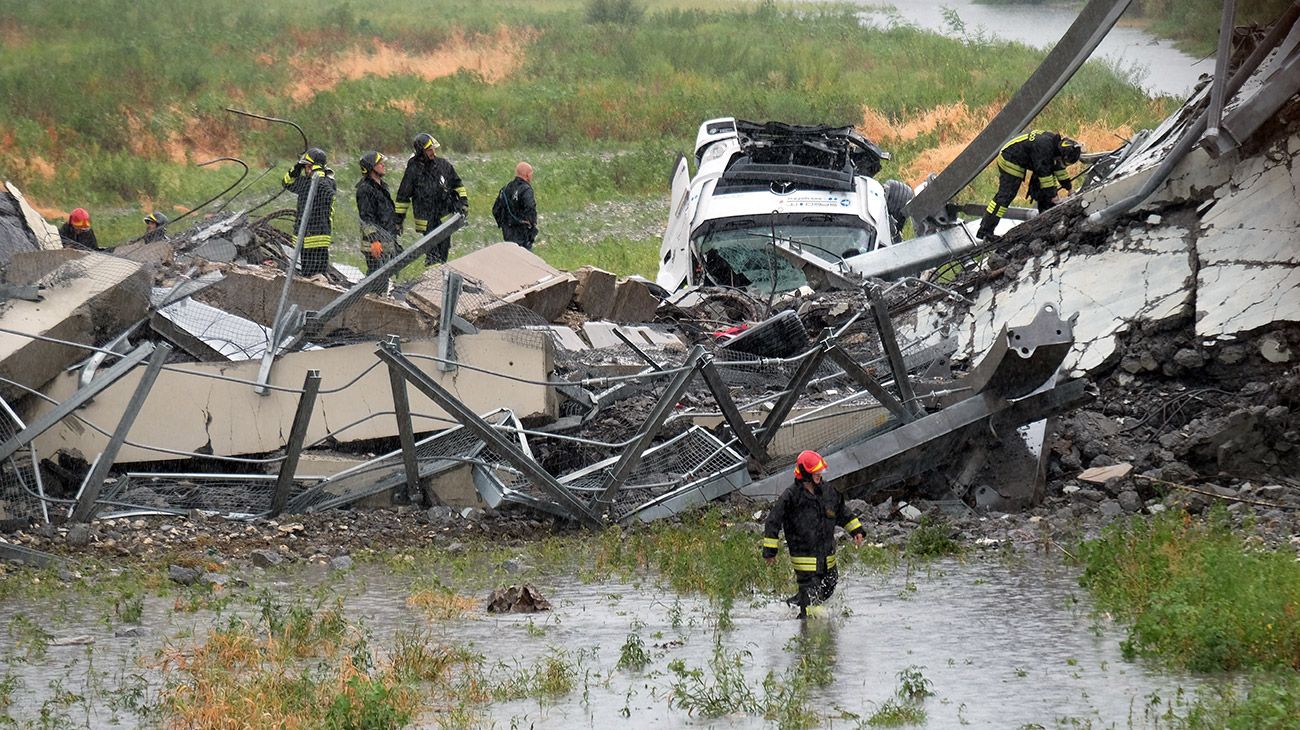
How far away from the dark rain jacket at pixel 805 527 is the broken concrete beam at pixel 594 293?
6.29 meters

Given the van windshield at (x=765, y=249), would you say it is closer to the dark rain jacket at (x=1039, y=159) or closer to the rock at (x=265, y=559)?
the dark rain jacket at (x=1039, y=159)

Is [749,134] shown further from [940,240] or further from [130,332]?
[130,332]

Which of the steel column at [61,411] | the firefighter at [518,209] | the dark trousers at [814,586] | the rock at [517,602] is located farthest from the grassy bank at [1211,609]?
the firefighter at [518,209]

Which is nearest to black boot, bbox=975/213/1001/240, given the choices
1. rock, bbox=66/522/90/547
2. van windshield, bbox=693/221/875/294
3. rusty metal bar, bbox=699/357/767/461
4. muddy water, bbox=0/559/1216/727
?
van windshield, bbox=693/221/875/294

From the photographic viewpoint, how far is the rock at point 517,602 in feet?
26.7

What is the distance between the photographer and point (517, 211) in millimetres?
16688

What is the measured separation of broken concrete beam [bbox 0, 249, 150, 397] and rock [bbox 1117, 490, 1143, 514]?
22.1ft

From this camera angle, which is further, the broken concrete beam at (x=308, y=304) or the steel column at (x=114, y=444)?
the broken concrete beam at (x=308, y=304)

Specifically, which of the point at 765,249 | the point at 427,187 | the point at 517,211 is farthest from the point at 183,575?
Answer: the point at 517,211

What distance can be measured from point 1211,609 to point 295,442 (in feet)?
17.7

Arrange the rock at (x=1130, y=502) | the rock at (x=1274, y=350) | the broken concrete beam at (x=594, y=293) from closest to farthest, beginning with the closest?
the rock at (x=1130, y=502), the rock at (x=1274, y=350), the broken concrete beam at (x=594, y=293)

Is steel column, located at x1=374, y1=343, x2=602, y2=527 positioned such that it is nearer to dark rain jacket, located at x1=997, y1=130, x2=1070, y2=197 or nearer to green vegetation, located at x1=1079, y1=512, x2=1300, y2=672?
green vegetation, located at x1=1079, y1=512, x2=1300, y2=672

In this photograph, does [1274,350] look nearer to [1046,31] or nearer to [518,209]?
[518,209]

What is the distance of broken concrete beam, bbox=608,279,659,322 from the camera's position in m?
14.1
